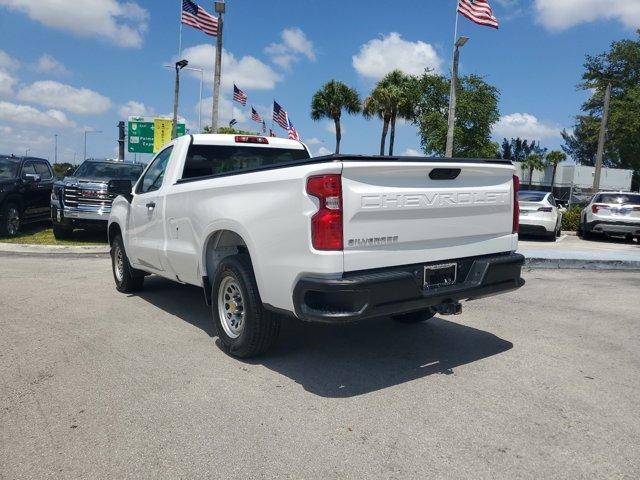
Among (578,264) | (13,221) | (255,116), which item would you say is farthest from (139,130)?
(578,264)

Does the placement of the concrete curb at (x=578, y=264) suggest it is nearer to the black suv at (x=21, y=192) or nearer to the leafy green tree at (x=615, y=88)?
the black suv at (x=21, y=192)

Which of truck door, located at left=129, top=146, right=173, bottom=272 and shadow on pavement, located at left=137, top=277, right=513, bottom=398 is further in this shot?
truck door, located at left=129, top=146, right=173, bottom=272

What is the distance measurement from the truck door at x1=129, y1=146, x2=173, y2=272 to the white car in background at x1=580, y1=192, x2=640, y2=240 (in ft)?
44.8

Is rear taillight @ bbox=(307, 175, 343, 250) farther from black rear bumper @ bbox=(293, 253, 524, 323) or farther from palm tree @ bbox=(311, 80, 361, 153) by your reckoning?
palm tree @ bbox=(311, 80, 361, 153)

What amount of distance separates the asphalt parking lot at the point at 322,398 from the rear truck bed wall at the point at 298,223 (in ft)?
2.56

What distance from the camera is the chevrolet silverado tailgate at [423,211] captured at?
151 inches

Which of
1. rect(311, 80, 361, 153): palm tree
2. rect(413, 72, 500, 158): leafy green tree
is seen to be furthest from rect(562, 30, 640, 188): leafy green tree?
rect(311, 80, 361, 153): palm tree

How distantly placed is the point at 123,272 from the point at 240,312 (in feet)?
10.5

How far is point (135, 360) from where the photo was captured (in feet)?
15.5

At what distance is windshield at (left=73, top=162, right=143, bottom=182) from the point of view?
13374mm

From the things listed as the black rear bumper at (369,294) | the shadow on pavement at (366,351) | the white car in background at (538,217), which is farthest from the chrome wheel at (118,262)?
the white car in background at (538,217)

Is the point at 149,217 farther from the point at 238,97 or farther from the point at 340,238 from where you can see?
the point at 238,97

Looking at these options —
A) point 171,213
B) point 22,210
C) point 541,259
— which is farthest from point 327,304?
point 22,210

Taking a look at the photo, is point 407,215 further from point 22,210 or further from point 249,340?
point 22,210
